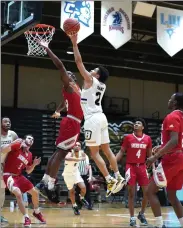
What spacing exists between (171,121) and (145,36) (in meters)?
14.0

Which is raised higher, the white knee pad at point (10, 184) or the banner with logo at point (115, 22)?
the banner with logo at point (115, 22)

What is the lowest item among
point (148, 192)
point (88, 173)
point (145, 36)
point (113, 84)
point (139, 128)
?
point (88, 173)

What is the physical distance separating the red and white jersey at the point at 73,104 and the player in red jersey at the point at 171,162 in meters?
1.37

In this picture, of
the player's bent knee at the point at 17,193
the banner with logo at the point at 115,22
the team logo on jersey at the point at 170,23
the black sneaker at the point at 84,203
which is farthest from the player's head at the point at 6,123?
the team logo on jersey at the point at 170,23

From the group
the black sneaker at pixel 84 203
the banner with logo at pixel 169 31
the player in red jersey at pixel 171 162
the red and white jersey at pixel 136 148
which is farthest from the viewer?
the black sneaker at pixel 84 203

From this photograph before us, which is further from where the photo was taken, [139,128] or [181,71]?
[181,71]

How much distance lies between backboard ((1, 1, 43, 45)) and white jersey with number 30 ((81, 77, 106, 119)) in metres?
1.77

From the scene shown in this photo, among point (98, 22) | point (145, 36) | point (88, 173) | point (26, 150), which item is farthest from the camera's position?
point (145, 36)

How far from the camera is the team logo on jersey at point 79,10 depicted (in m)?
11.0

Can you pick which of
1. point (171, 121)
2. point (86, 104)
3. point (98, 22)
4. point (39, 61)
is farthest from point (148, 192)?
point (39, 61)

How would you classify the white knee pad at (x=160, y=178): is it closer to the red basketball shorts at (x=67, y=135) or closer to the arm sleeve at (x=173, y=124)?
the arm sleeve at (x=173, y=124)

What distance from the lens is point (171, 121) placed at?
18.9ft

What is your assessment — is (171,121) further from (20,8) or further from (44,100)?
(44,100)

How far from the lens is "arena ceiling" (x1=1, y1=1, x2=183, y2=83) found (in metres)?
17.8
